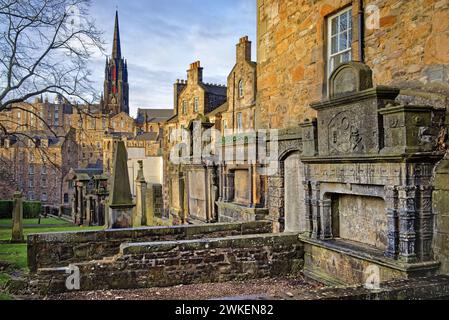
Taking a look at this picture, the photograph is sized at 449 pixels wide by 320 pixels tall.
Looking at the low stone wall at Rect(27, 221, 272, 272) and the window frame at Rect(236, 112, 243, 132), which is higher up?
the window frame at Rect(236, 112, 243, 132)

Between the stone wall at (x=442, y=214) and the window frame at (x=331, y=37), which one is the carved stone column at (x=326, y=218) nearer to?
the stone wall at (x=442, y=214)

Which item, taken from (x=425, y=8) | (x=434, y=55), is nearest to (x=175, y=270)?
(x=434, y=55)

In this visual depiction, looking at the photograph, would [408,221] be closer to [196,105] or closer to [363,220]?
[363,220]

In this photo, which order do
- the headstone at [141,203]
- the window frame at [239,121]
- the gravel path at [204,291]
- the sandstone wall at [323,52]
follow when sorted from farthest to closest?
1. the window frame at [239,121]
2. the headstone at [141,203]
3. the gravel path at [204,291]
4. the sandstone wall at [323,52]

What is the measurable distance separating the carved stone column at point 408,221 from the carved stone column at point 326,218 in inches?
83.5

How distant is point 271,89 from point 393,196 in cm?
667

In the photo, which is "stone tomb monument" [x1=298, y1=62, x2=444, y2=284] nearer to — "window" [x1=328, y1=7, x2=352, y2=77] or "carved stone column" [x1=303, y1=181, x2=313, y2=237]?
"carved stone column" [x1=303, y1=181, x2=313, y2=237]

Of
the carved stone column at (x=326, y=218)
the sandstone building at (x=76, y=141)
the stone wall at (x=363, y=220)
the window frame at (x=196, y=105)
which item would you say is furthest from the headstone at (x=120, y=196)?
the window frame at (x=196, y=105)

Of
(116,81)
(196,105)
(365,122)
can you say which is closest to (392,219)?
(365,122)

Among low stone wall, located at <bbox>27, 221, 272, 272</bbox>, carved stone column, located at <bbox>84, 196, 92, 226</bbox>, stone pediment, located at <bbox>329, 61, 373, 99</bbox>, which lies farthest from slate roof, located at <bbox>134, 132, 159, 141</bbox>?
stone pediment, located at <bbox>329, 61, 373, 99</bbox>

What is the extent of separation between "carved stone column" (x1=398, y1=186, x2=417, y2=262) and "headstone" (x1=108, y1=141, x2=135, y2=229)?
7481mm

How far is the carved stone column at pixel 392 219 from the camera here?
5.98m

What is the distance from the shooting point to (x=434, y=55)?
6.36 meters

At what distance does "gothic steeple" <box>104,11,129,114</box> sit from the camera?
3688 inches
